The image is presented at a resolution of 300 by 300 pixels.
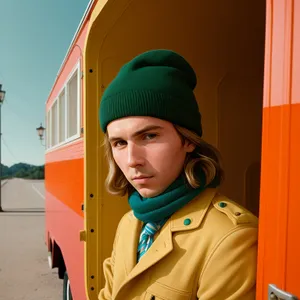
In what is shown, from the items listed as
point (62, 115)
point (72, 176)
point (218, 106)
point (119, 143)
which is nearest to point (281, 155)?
point (119, 143)

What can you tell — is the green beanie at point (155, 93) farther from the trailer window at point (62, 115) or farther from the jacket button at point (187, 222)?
the trailer window at point (62, 115)

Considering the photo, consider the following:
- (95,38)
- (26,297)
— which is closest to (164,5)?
(95,38)

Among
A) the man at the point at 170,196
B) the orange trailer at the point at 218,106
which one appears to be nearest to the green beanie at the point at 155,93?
the man at the point at 170,196

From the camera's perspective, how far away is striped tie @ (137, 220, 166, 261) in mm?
1425

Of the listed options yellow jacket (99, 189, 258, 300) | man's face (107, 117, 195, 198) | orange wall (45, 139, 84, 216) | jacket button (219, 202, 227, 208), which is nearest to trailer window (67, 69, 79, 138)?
orange wall (45, 139, 84, 216)

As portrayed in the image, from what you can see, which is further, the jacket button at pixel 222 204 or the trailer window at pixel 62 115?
the trailer window at pixel 62 115

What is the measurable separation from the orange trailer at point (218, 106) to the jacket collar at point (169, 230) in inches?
10.3

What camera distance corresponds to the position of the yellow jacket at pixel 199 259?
1.15 m

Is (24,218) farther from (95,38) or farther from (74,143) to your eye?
(95,38)

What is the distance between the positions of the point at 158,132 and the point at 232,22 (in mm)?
1447

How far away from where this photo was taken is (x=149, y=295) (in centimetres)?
131

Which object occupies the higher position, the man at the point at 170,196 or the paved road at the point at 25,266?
the man at the point at 170,196

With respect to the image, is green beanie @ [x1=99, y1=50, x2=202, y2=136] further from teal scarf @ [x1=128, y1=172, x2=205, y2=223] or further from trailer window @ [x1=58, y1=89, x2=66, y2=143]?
trailer window @ [x1=58, y1=89, x2=66, y2=143]

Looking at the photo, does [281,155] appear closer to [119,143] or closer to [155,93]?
[155,93]
